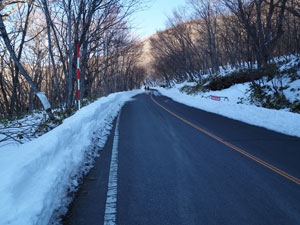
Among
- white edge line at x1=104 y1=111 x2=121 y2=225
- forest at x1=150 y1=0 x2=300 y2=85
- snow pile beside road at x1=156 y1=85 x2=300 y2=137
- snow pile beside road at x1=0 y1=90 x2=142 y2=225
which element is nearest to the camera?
snow pile beside road at x1=0 y1=90 x2=142 y2=225

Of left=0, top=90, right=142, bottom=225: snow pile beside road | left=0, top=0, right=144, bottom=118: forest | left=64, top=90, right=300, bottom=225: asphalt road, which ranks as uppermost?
left=0, top=0, right=144, bottom=118: forest

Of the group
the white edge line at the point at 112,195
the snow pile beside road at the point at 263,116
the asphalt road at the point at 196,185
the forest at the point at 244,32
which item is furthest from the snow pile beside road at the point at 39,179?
the forest at the point at 244,32

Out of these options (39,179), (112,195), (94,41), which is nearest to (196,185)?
(112,195)

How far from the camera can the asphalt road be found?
2.69m

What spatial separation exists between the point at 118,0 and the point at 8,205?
10.3 m

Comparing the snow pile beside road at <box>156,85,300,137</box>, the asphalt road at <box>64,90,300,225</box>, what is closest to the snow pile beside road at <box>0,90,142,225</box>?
the asphalt road at <box>64,90,300,225</box>

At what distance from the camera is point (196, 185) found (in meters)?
3.51

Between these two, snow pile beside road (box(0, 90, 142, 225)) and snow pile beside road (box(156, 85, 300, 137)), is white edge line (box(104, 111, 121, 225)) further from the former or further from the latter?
snow pile beside road (box(156, 85, 300, 137))

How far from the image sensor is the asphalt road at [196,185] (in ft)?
8.81

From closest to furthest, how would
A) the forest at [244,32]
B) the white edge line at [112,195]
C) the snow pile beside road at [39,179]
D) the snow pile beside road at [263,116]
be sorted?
the snow pile beside road at [39,179], the white edge line at [112,195], the snow pile beside road at [263,116], the forest at [244,32]

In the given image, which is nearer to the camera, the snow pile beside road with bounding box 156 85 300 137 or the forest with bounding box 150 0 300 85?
the snow pile beside road with bounding box 156 85 300 137

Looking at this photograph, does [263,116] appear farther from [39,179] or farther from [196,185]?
[39,179]

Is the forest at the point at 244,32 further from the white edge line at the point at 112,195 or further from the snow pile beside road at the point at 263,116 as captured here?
the white edge line at the point at 112,195

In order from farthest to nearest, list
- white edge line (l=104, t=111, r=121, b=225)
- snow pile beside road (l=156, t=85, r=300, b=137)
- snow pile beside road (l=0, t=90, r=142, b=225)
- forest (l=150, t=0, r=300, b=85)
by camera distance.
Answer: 1. forest (l=150, t=0, r=300, b=85)
2. snow pile beside road (l=156, t=85, r=300, b=137)
3. white edge line (l=104, t=111, r=121, b=225)
4. snow pile beside road (l=0, t=90, r=142, b=225)
